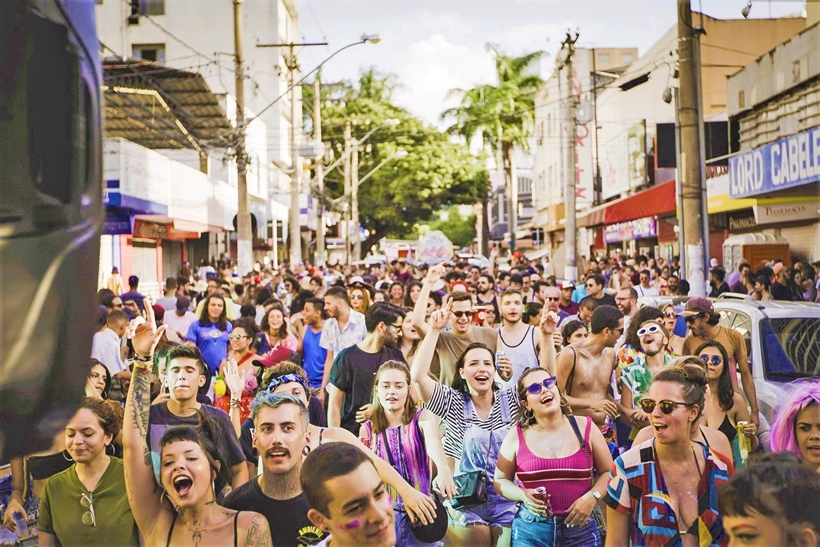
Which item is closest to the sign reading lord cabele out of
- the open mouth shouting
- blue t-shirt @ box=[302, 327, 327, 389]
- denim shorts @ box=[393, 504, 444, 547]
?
blue t-shirt @ box=[302, 327, 327, 389]

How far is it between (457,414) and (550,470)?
920 mm

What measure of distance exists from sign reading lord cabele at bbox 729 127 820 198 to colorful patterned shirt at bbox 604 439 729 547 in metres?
11.9

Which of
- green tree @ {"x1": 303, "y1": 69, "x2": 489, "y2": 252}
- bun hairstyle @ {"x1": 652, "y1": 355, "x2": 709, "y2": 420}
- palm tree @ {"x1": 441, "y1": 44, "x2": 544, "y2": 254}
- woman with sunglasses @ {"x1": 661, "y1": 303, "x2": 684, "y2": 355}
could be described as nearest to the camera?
bun hairstyle @ {"x1": 652, "y1": 355, "x2": 709, "y2": 420}

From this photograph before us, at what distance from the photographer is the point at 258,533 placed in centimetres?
429

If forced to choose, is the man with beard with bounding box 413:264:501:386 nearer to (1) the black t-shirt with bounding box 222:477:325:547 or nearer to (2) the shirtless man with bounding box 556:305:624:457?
(2) the shirtless man with bounding box 556:305:624:457

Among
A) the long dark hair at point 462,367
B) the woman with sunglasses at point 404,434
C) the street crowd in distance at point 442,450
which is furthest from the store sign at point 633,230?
the woman with sunglasses at point 404,434

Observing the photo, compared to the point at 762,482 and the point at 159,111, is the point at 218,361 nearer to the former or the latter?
the point at 762,482

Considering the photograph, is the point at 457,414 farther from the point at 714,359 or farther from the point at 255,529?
the point at 255,529

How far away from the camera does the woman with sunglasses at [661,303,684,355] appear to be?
888cm

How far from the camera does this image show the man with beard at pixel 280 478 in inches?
183

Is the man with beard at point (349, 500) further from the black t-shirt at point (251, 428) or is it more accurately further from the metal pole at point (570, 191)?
the metal pole at point (570, 191)

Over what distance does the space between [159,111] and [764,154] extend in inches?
744

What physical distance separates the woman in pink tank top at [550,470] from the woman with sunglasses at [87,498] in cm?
195

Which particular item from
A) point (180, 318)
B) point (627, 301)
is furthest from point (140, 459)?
point (627, 301)
